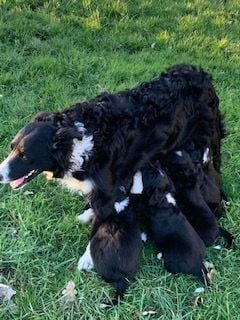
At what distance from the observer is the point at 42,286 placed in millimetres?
3670

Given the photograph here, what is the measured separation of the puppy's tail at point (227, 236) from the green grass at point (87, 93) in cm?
5

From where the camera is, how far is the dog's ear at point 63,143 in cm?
354

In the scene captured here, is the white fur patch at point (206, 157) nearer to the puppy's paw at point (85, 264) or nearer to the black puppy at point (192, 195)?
the black puppy at point (192, 195)

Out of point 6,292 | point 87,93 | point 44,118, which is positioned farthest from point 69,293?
point 87,93

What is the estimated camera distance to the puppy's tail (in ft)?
13.2

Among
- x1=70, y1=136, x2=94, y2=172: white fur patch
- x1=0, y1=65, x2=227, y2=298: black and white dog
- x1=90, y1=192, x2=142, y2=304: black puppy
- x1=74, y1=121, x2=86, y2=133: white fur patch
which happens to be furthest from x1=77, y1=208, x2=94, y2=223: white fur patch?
x1=74, y1=121, x2=86, y2=133: white fur patch

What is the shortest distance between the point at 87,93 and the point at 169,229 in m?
2.32

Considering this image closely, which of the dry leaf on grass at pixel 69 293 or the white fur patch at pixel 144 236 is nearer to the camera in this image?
the dry leaf on grass at pixel 69 293

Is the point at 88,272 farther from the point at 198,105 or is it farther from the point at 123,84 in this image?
the point at 123,84

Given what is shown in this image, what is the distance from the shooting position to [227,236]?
4.05 metres

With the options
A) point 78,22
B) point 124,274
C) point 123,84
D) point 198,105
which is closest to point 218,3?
point 78,22

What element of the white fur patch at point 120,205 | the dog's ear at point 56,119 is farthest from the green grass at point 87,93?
the dog's ear at point 56,119

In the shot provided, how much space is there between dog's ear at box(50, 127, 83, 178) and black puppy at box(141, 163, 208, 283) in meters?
0.54

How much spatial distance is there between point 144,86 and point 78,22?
301cm
